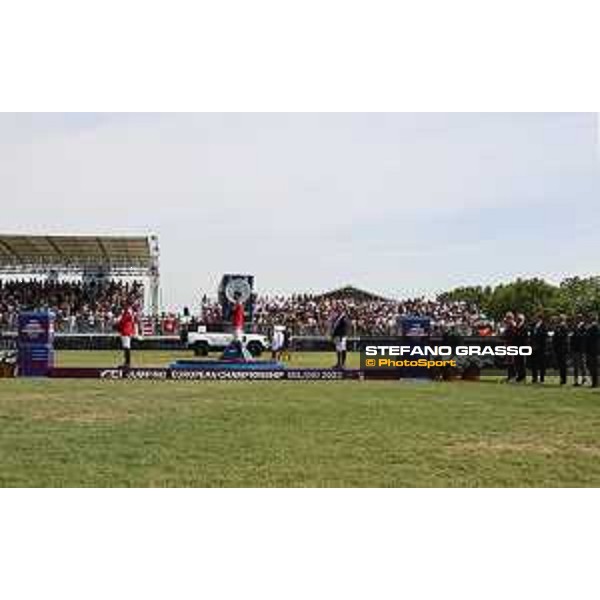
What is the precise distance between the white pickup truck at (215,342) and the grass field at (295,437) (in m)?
14.8

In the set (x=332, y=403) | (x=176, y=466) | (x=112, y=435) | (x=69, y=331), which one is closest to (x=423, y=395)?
(x=332, y=403)

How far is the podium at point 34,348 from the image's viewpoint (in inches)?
856

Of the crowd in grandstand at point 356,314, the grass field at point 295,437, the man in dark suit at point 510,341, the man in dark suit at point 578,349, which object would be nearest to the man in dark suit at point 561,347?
the man in dark suit at point 578,349

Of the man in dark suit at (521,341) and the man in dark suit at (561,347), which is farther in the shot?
the man in dark suit at (521,341)

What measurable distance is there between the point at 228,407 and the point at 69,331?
68.3 feet

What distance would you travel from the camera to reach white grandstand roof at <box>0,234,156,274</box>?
2733 centimetres

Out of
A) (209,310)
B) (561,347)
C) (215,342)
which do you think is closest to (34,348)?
(209,310)

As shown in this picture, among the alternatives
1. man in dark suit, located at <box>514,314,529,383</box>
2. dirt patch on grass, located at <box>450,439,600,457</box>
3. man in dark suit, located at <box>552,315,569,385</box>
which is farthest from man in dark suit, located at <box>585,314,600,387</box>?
dirt patch on grass, located at <box>450,439,600,457</box>

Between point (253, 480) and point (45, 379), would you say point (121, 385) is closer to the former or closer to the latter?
point (45, 379)

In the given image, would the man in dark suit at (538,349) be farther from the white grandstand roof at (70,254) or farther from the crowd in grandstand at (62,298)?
the crowd in grandstand at (62,298)

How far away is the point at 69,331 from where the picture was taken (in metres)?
33.7

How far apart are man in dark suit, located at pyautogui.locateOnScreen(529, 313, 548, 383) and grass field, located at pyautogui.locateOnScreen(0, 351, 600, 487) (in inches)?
137

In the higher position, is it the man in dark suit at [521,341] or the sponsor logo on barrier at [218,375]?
the man in dark suit at [521,341]

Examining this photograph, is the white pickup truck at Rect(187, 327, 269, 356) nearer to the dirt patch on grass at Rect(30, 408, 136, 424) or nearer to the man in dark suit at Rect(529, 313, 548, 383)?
the man in dark suit at Rect(529, 313, 548, 383)
